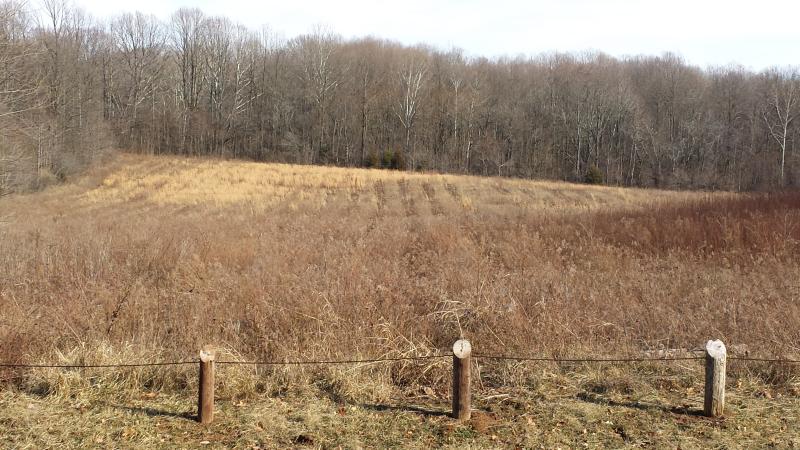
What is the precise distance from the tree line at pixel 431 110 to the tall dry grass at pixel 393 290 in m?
38.2

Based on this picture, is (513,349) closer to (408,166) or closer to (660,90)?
(408,166)

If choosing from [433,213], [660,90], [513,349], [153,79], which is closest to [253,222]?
[433,213]

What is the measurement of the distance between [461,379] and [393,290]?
322 centimetres

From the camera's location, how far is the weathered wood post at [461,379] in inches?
165

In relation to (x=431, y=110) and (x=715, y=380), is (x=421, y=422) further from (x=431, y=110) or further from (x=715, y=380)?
(x=431, y=110)

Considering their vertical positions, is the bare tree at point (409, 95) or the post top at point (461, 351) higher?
the bare tree at point (409, 95)

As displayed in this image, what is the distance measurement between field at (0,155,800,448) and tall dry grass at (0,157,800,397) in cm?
3

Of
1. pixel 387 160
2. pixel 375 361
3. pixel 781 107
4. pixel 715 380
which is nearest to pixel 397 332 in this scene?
pixel 375 361

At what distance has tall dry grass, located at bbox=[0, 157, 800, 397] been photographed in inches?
218

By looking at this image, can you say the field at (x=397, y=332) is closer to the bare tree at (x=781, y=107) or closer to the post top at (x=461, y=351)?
the post top at (x=461, y=351)

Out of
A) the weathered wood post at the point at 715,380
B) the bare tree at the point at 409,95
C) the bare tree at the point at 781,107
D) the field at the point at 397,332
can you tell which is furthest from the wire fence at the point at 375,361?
the bare tree at the point at 781,107

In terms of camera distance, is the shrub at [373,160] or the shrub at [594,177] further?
the shrub at [373,160]

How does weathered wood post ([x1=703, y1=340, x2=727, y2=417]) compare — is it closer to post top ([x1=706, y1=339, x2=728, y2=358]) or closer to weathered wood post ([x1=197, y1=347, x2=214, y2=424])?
post top ([x1=706, y1=339, x2=728, y2=358])

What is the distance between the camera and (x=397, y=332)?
585 cm
